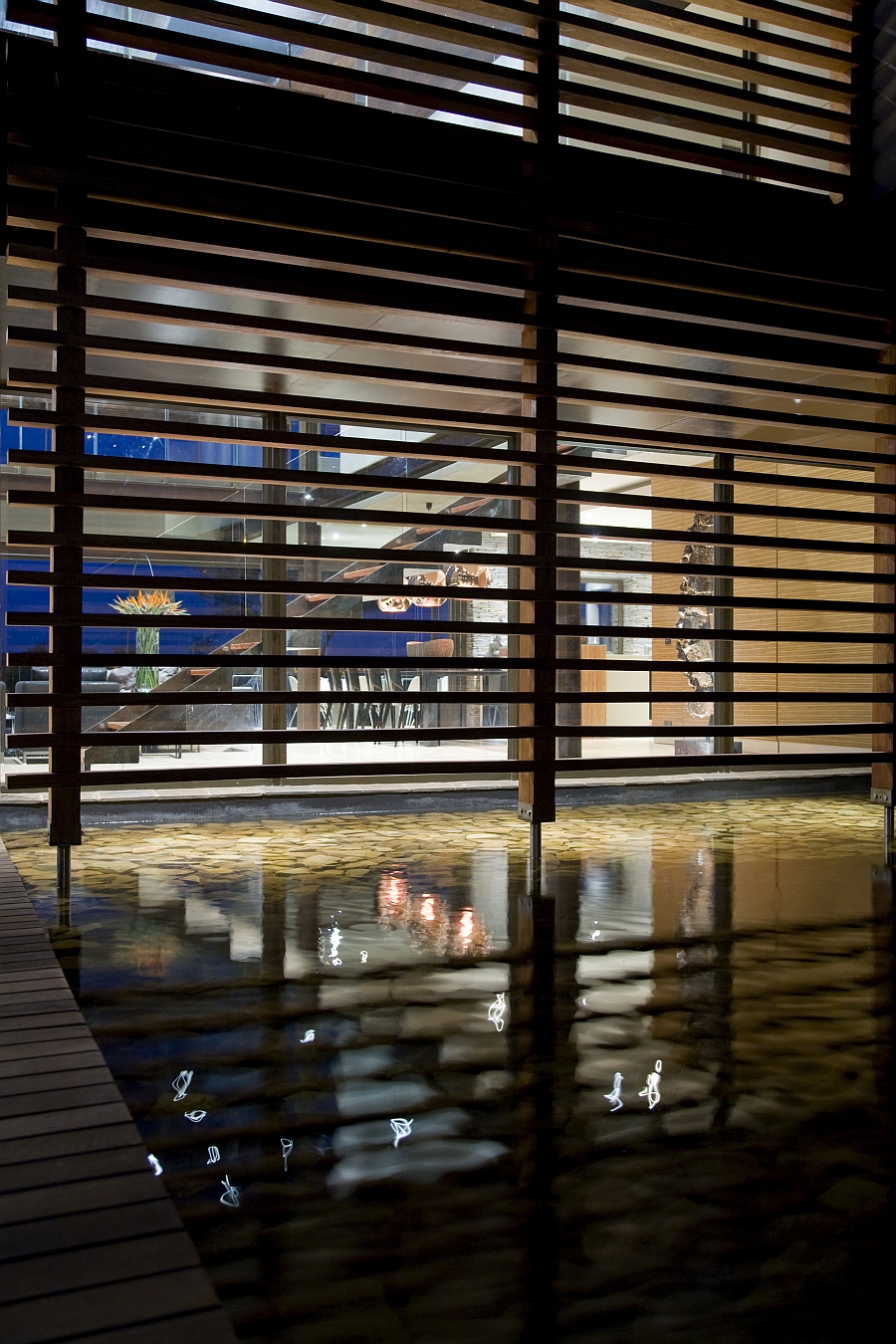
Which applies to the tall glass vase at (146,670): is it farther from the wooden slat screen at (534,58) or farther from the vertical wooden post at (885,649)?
the vertical wooden post at (885,649)

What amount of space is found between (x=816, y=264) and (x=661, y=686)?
152 inches

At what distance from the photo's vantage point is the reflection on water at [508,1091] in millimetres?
1571

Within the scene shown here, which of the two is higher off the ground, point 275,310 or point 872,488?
point 275,310

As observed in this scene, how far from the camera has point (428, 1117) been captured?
2.15 metres

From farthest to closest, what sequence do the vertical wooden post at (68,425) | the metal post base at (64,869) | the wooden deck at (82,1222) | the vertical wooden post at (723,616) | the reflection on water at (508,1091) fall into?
the vertical wooden post at (723,616)
the metal post base at (64,869)
the vertical wooden post at (68,425)
the reflection on water at (508,1091)
the wooden deck at (82,1222)

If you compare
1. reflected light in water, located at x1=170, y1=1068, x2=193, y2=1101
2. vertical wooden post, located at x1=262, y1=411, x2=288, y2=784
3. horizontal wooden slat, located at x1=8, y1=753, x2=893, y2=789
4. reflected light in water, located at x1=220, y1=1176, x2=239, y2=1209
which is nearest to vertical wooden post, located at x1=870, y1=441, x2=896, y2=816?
horizontal wooden slat, located at x1=8, y1=753, x2=893, y2=789

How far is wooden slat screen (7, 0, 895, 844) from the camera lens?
425 centimetres

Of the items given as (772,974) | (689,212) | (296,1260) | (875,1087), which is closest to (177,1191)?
(296,1260)

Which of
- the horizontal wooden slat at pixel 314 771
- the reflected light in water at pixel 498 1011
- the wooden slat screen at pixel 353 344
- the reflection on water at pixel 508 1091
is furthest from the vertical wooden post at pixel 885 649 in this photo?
the reflected light in water at pixel 498 1011

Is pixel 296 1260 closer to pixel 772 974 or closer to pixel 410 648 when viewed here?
pixel 772 974

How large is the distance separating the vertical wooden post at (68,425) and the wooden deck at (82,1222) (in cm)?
213

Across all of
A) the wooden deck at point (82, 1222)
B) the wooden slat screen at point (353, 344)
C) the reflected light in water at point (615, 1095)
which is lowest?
the reflected light in water at point (615, 1095)

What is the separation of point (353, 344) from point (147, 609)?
2.36 meters

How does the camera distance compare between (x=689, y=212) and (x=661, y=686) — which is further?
(x=661, y=686)
